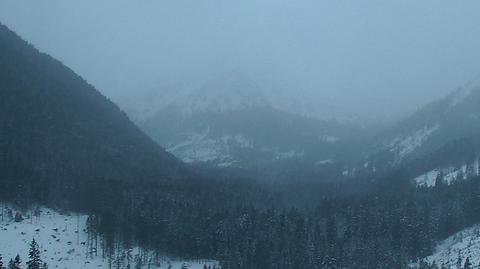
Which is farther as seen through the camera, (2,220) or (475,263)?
(2,220)

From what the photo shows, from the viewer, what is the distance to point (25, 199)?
199500mm

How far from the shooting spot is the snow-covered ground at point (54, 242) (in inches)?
6809

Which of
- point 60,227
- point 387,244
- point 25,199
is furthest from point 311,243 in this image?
point 25,199

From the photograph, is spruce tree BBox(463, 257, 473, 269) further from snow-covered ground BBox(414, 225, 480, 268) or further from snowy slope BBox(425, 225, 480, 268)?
snowy slope BBox(425, 225, 480, 268)

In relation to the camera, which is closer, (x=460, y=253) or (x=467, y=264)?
(x=467, y=264)

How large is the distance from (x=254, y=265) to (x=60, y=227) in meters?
60.3

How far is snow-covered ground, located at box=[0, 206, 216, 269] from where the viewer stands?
567 ft

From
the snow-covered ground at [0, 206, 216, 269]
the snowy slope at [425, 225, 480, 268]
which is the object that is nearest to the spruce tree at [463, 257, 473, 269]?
the snowy slope at [425, 225, 480, 268]

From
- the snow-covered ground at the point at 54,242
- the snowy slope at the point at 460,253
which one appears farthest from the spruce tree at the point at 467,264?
the snow-covered ground at the point at 54,242

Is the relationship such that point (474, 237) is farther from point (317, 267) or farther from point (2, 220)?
point (2, 220)

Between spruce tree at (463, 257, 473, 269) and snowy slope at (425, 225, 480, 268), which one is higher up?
snowy slope at (425, 225, 480, 268)

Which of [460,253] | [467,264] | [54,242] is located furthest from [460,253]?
[54,242]

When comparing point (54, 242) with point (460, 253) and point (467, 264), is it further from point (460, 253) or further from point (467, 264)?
point (460, 253)

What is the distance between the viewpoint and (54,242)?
183250 mm
